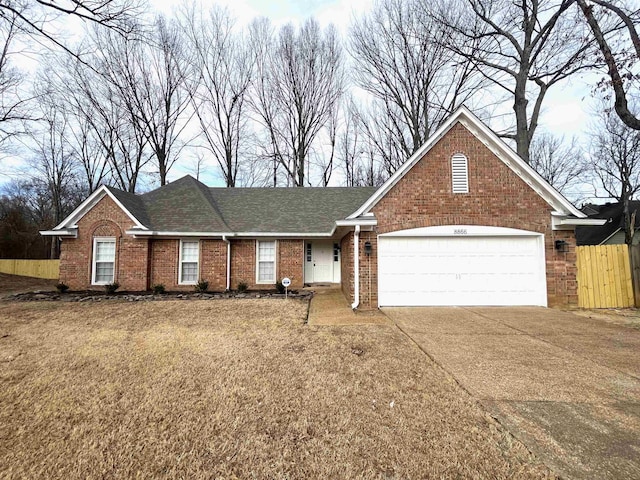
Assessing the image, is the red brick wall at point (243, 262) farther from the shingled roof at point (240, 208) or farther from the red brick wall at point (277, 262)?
the shingled roof at point (240, 208)

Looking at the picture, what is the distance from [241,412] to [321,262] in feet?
37.6

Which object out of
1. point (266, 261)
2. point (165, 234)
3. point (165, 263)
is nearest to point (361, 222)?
point (266, 261)

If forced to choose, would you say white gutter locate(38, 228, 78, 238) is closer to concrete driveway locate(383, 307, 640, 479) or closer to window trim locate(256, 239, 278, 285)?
window trim locate(256, 239, 278, 285)

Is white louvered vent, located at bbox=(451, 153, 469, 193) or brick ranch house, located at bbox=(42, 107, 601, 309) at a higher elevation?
white louvered vent, located at bbox=(451, 153, 469, 193)

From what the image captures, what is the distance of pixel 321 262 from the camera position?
14.6 meters

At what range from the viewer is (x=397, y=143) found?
72.9 ft

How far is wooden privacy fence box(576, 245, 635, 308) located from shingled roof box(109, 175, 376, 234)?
8.77m

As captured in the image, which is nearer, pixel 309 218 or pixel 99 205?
pixel 99 205

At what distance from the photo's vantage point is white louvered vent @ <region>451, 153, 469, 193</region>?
9.03 m

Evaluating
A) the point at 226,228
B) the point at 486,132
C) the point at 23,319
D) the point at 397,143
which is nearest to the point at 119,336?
the point at 23,319

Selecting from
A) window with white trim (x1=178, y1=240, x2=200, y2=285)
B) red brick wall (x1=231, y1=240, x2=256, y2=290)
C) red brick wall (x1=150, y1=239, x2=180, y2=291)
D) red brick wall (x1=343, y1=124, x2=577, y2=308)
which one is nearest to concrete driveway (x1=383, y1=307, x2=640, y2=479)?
red brick wall (x1=343, y1=124, x2=577, y2=308)

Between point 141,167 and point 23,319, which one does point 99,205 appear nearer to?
point 23,319

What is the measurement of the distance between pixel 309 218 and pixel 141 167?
694 inches

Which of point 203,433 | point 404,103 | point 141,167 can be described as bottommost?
point 203,433
